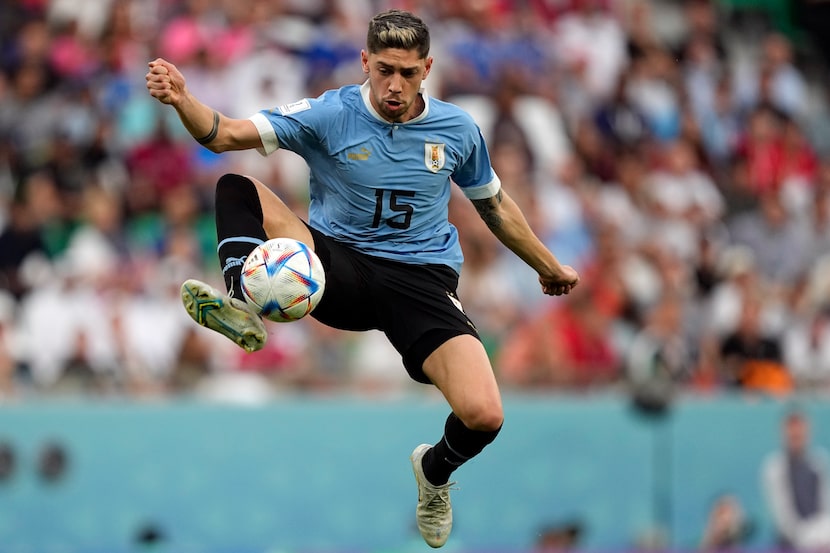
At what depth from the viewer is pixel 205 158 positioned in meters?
14.5

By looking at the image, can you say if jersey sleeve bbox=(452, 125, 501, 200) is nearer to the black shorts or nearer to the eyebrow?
the black shorts

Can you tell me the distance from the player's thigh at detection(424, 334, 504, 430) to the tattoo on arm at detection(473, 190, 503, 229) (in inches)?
30.7

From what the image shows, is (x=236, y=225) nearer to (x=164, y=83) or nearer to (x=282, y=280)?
(x=282, y=280)

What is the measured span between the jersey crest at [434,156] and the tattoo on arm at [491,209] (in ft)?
1.59

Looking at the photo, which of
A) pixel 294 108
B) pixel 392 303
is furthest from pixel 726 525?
pixel 294 108

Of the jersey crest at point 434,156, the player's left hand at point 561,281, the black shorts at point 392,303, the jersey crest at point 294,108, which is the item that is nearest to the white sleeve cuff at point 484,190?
the jersey crest at point 434,156

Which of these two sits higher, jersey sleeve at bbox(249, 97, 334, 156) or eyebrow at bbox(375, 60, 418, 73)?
eyebrow at bbox(375, 60, 418, 73)

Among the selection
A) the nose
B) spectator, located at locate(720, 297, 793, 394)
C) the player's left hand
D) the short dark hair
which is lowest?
spectator, located at locate(720, 297, 793, 394)

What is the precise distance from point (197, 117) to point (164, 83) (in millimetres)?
279

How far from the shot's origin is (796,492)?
544 inches

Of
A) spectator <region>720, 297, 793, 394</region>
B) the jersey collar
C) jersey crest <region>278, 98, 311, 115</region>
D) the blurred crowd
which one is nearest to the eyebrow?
the jersey collar

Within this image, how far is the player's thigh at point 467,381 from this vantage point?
7830 millimetres

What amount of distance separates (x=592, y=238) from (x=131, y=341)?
4602 millimetres

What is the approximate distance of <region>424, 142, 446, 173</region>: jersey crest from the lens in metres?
7.98
